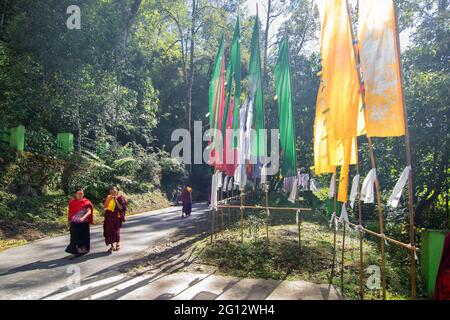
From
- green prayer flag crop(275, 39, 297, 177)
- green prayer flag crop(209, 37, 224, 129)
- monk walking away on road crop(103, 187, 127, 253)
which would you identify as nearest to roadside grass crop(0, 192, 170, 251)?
monk walking away on road crop(103, 187, 127, 253)

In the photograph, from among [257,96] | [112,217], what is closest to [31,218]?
[112,217]

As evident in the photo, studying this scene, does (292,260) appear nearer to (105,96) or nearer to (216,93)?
(216,93)

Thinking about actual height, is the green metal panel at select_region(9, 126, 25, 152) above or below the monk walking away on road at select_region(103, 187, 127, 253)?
above

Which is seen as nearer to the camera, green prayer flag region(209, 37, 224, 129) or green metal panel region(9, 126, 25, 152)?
green prayer flag region(209, 37, 224, 129)

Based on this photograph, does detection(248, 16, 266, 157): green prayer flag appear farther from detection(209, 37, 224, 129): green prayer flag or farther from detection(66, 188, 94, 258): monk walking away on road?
detection(66, 188, 94, 258): monk walking away on road

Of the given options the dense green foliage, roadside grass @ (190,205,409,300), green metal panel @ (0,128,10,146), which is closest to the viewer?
roadside grass @ (190,205,409,300)

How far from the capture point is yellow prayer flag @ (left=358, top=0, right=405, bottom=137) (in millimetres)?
4492

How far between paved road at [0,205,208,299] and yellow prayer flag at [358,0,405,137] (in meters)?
5.49

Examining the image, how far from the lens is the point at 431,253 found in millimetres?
6117

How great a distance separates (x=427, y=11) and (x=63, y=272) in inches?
563

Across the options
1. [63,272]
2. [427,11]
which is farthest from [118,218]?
[427,11]

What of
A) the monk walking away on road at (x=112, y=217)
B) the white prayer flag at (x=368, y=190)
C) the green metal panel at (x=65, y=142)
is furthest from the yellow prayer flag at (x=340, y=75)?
the green metal panel at (x=65, y=142)

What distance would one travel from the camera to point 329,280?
255 inches
